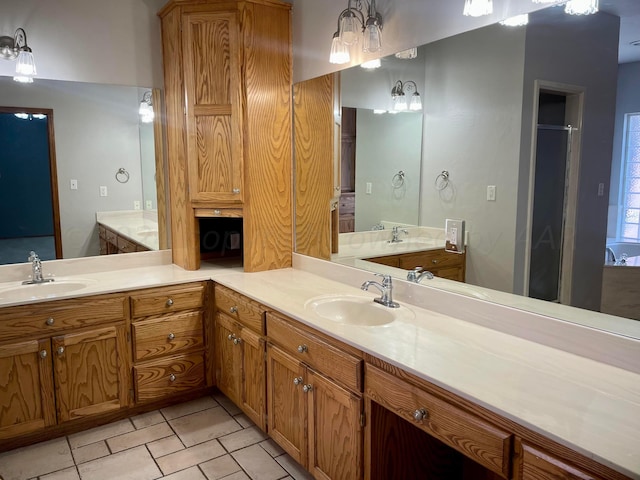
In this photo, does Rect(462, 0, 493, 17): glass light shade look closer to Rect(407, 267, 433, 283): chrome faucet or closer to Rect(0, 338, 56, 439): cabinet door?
Rect(407, 267, 433, 283): chrome faucet

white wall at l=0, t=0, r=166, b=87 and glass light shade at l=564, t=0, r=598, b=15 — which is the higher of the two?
white wall at l=0, t=0, r=166, b=87

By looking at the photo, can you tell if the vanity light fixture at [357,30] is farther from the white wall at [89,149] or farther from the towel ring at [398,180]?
the white wall at [89,149]

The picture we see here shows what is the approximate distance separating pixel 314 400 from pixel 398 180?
114 centimetres

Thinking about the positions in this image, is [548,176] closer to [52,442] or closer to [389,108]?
[389,108]

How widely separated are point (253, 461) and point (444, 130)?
179 cm

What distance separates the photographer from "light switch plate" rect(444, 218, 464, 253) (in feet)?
6.76

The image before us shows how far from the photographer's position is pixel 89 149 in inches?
113

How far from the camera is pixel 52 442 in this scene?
8.19ft

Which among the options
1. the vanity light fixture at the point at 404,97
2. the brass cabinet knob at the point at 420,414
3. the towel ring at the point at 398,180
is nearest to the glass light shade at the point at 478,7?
the vanity light fixture at the point at 404,97

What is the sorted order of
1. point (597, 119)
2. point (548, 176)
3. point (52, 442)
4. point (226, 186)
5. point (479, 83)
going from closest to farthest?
point (597, 119) < point (548, 176) < point (479, 83) < point (52, 442) < point (226, 186)

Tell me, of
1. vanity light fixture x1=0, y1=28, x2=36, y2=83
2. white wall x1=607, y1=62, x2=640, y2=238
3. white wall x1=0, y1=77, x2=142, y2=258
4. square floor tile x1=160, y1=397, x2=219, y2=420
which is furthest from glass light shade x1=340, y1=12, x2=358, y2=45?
square floor tile x1=160, y1=397, x2=219, y2=420

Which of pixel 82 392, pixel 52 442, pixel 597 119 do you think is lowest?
pixel 52 442

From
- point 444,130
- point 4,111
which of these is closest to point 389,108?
point 444,130

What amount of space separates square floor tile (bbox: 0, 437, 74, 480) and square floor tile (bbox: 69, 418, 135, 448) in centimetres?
5
